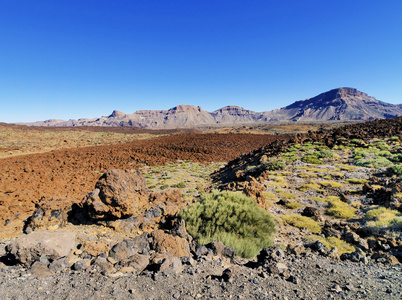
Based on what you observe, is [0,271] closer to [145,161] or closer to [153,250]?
[153,250]

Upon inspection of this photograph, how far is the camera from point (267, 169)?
13680mm

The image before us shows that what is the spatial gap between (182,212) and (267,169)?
9.12 m

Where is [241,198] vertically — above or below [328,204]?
above

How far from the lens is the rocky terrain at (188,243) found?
10.9 feet

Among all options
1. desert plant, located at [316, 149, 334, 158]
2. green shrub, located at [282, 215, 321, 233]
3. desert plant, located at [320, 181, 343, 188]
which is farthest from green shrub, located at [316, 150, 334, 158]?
green shrub, located at [282, 215, 321, 233]

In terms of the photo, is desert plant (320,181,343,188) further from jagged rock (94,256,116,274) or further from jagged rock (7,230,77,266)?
jagged rock (7,230,77,266)

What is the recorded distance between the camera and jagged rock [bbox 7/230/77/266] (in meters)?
3.83

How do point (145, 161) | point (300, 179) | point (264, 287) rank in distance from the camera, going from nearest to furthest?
point (264, 287), point (300, 179), point (145, 161)

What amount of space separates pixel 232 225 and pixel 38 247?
4.58 meters

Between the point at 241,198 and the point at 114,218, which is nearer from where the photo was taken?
the point at 114,218

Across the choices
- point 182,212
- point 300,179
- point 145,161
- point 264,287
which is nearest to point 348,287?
point 264,287

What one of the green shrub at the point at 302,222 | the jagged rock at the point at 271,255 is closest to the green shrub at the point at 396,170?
the green shrub at the point at 302,222

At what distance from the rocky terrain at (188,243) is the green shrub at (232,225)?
12.3 inches

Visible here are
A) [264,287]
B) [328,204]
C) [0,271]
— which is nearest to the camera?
[264,287]
